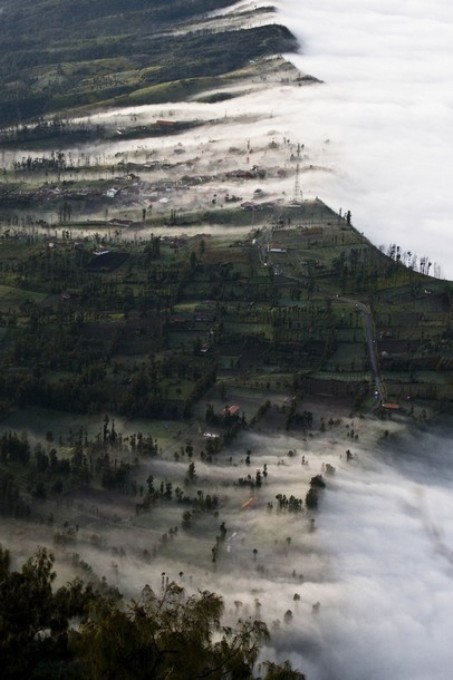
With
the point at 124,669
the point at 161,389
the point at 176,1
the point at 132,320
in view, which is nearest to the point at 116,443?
the point at 161,389

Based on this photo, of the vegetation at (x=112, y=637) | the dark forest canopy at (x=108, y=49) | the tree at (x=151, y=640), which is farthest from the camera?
the dark forest canopy at (x=108, y=49)

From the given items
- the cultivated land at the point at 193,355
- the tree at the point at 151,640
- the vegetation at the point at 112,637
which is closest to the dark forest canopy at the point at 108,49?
the cultivated land at the point at 193,355

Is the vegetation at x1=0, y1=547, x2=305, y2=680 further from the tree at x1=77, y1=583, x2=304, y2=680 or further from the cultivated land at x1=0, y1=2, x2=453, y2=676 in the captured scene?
the cultivated land at x1=0, y1=2, x2=453, y2=676

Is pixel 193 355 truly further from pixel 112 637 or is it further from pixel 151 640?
pixel 112 637

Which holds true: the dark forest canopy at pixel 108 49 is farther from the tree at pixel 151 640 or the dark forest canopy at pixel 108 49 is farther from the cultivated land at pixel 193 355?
the tree at pixel 151 640

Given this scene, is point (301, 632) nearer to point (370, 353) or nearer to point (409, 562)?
point (409, 562)

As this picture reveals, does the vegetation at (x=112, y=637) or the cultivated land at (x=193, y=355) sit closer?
the vegetation at (x=112, y=637)
